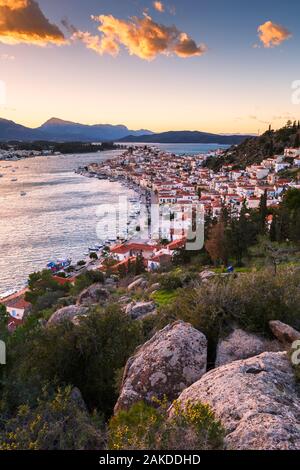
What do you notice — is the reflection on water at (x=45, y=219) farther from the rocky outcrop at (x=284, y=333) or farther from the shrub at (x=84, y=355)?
the rocky outcrop at (x=284, y=333)

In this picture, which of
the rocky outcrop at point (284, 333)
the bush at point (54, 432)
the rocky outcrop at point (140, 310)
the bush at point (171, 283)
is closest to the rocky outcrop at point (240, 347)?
the rocky outcrop at point (284, 333)

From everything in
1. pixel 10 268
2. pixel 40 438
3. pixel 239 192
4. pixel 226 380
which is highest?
pixel 226 380

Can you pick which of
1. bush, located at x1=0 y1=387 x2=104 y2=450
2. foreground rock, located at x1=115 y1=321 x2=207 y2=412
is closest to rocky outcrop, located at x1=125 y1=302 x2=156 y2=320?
foreground rock, located at x1=115 y1=321 x2=207 y2=412

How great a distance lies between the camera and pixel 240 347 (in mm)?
6387

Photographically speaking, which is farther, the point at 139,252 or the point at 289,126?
the point at 289,126

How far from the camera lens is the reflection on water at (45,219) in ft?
134

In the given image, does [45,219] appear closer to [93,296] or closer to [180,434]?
[93,296]

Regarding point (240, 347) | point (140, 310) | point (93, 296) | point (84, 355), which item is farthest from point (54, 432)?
point (93, 296)

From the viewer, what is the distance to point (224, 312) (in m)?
7.16

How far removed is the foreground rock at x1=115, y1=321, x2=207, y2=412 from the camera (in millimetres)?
5535

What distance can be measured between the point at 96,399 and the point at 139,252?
3392cm

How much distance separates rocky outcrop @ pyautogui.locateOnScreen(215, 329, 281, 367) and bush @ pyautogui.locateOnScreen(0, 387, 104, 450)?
238 cm
